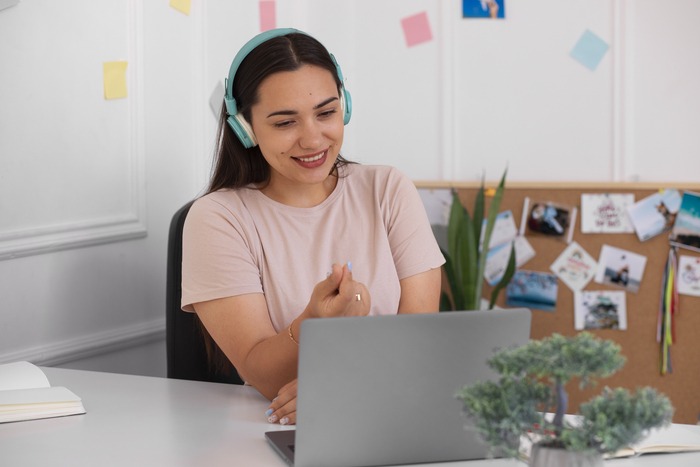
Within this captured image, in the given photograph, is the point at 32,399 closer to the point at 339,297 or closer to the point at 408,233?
the point at 339,297

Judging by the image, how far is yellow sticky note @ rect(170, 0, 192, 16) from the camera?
2.71m

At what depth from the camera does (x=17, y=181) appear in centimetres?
225

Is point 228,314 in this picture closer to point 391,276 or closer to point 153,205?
point 391,276

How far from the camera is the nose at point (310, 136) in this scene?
1.87 m

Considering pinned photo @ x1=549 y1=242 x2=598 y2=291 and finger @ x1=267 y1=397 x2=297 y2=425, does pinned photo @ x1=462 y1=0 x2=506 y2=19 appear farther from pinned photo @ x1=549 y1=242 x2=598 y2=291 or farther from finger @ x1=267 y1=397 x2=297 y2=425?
finger @ x1=267 y1=397 x2=297 y2=425

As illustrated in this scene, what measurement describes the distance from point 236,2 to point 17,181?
3.51ft

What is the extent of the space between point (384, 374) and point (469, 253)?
2.11 metres

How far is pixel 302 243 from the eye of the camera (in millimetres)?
2006

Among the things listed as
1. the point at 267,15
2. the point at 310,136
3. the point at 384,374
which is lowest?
the point at 384,374

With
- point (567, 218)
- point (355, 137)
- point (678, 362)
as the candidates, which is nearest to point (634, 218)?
point (567, 218)

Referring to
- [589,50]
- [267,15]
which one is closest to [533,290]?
[589,50]

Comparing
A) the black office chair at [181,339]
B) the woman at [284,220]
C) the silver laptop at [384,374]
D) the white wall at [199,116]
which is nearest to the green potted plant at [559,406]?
the silver laptop at [384,374]

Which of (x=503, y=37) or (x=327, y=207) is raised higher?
(x=503, y=37)

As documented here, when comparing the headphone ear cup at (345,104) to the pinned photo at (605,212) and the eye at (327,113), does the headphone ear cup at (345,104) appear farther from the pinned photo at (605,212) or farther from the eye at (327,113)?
the pinned photo at (605,212)
